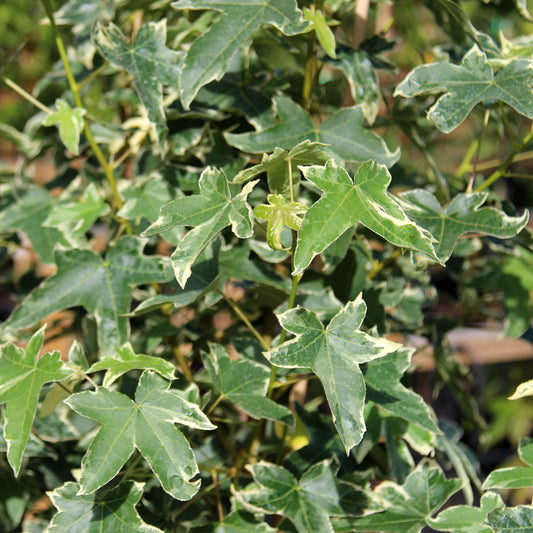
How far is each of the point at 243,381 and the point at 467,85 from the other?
46 centimetres

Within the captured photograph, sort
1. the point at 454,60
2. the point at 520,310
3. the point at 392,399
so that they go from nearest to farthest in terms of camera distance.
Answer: the point at 392,399 < the point at 454,60 < the point at 520,310

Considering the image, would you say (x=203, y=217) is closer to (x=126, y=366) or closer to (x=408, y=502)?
(x=126, y=366)

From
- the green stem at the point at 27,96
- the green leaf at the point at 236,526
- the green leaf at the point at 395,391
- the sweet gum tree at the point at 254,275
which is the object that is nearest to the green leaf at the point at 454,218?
the sweet gum tree at the point at 254,275

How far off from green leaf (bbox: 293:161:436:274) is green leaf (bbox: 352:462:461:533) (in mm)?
Answer: 362

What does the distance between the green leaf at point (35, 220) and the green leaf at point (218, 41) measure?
1.33 feet

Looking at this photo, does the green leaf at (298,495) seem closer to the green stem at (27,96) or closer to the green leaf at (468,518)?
the green leaf at (468,518)

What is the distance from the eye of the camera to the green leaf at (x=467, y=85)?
2.32 feet

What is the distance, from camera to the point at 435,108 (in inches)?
27.7

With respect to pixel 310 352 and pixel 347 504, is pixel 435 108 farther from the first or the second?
pixel 347 504

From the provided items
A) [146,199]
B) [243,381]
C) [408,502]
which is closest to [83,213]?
[146,199]

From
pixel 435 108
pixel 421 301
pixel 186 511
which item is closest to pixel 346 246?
pixel 435 108

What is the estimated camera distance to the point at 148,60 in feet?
2.68

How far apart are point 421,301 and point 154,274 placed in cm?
47

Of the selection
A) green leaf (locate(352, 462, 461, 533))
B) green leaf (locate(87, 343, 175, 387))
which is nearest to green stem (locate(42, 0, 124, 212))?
green leaf (locate(87, 343, 175, 387))
